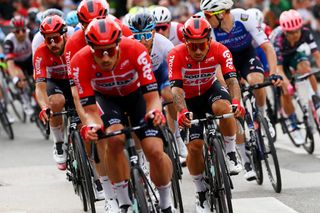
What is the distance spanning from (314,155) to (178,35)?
2.51 m

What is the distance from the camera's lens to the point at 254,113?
1110 cm

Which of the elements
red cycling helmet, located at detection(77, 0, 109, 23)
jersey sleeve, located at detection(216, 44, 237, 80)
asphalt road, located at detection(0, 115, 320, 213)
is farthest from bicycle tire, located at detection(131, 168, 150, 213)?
red cycling helmet, located at detection(77, 0, 109, 23)

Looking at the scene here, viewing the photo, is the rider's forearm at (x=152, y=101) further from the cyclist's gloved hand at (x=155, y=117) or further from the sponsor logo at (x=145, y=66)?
the cyclist's gloved hand at (x=155, y=117)

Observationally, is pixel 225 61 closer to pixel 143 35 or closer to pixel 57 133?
pixel 143 35

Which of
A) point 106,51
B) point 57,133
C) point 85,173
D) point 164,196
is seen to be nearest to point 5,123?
point 57,133

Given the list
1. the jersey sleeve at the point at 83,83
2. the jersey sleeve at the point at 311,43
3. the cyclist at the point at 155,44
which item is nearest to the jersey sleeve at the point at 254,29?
the cyclist at the point at 155,44

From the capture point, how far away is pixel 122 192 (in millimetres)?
8414

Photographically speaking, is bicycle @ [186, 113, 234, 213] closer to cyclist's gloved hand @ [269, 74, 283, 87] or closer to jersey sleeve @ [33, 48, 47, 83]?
cyclist's gloved hand @ [269, 74, 283, 87]

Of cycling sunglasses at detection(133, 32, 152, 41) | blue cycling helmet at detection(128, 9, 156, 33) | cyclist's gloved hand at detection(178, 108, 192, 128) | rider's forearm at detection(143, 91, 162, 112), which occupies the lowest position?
cyclist's gloved hand at detection(178, 108, 192, 128)

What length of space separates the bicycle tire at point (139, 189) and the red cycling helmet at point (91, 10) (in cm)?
273

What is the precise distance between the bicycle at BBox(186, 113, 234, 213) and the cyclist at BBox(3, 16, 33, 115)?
25.3 ft

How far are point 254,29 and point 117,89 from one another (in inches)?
141

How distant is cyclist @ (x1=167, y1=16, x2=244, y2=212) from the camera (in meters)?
9.30

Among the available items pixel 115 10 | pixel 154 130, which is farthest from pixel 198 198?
pixel 115 10
